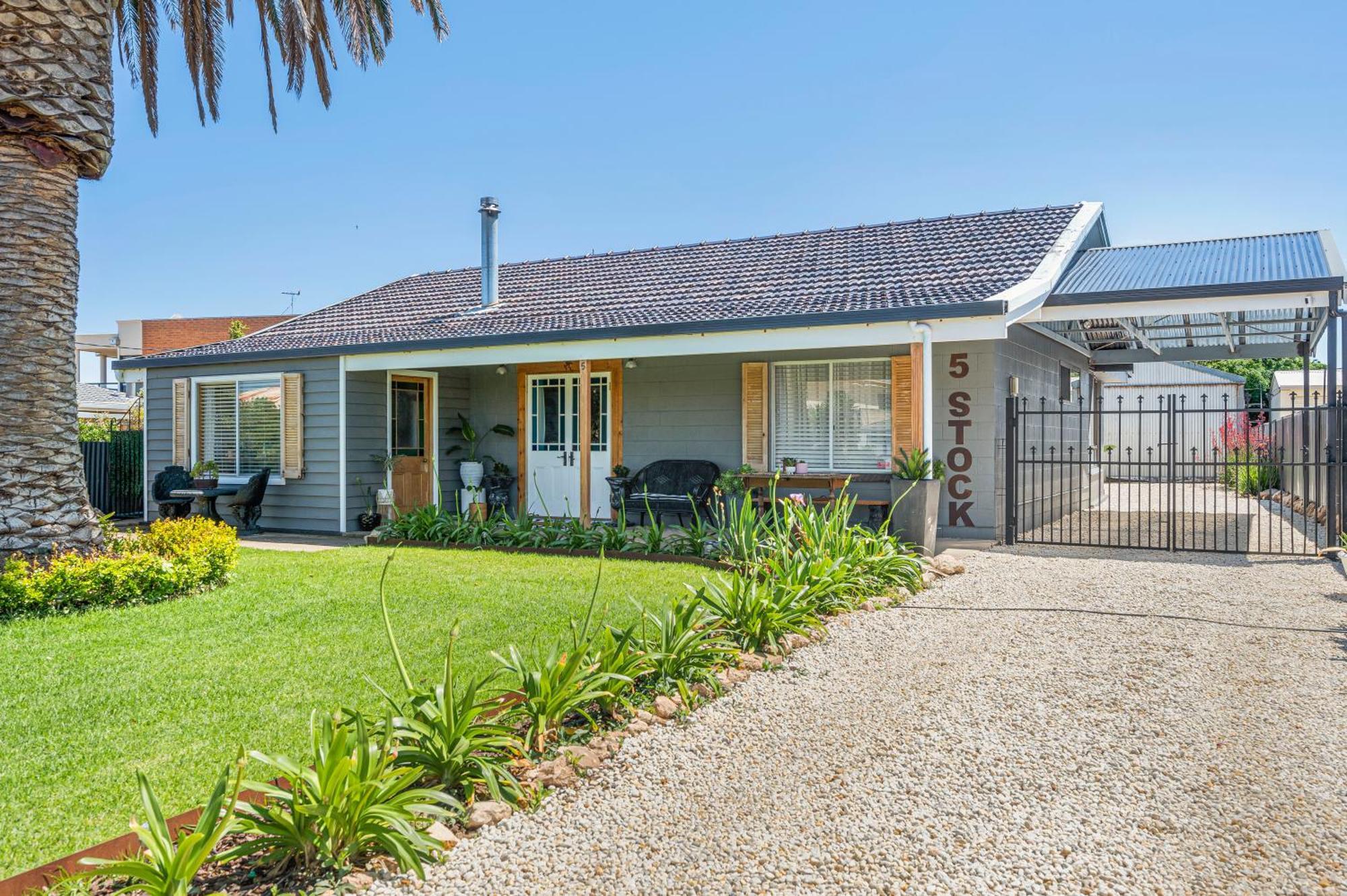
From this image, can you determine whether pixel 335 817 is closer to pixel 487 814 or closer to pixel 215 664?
pixel 487 814

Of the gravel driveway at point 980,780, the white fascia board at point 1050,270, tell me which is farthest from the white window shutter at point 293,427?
Answer: the gravel driveway at point 980,780

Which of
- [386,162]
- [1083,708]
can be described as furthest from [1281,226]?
[1083,708]

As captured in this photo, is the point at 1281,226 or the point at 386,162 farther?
the point at 1281,226

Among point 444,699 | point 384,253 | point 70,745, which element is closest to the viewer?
point 444,699

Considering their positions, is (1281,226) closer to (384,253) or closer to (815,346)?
(815,346)

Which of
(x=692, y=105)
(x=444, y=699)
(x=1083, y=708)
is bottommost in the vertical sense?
(x=1083, y=708)

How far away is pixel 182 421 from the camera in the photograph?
13586 mm

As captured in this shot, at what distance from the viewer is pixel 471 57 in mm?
14000

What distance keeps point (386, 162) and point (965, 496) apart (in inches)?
500

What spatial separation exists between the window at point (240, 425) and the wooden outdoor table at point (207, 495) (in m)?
0.57

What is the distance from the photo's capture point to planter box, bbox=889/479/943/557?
9.02 metres

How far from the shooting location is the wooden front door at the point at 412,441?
1318 cm

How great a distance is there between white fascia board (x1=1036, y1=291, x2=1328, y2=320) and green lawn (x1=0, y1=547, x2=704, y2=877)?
5.25m

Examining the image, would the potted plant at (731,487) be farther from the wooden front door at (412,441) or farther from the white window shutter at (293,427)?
the white window shutter at (293,427)
